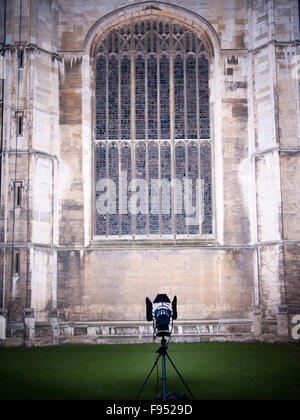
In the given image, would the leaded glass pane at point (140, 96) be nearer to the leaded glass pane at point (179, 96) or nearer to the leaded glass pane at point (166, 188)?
the leaded glass pane at point (166, 188)

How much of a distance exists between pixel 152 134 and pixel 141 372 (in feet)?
29.2

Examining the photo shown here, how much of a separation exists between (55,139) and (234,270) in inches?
261

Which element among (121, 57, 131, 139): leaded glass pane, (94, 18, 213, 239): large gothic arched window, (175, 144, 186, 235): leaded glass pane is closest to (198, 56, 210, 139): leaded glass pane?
(94, 18, 213, 239): large gothic arched window

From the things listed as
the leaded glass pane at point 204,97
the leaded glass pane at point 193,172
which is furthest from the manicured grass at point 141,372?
the leaded glass pane at point 204,97

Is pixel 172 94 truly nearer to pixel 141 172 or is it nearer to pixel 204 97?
pixel 204 97

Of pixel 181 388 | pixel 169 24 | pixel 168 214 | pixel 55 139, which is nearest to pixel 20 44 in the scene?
pixel 55 139

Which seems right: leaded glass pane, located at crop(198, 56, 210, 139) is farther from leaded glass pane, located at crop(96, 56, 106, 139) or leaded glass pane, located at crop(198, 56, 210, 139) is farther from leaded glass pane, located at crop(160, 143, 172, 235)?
leaded glass pane, located at crop(96, 56, 106, 139)

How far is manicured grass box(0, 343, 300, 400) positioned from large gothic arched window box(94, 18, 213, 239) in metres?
4.01

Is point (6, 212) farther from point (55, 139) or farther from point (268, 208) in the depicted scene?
point (268, 208)

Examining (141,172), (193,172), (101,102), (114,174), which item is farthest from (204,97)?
(114,174)

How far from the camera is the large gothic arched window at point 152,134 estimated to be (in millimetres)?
16348

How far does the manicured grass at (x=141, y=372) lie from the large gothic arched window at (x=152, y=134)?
4.01 metres

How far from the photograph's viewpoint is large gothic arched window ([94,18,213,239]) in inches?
644

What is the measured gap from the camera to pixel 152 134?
1681 centimetres
